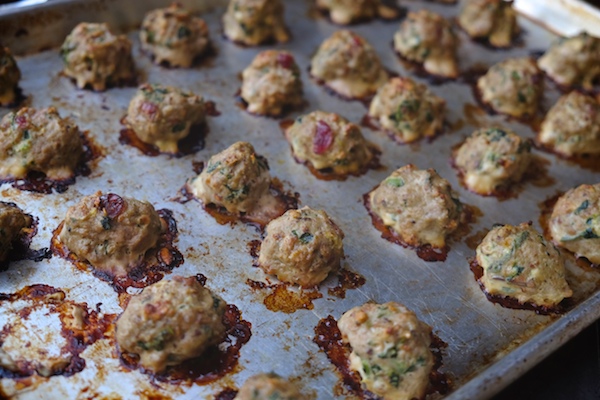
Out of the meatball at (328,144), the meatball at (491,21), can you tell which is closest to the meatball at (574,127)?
the meatball at (491,21)

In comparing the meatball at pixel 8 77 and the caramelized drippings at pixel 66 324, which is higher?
the meatball at pixel 8 77

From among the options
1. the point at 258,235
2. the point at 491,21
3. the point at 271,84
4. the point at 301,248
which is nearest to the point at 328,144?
the point at 271,84

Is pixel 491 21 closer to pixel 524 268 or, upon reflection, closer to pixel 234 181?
pixel 524 268

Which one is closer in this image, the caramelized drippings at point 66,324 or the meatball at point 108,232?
the caramelized drippings at point 66,324

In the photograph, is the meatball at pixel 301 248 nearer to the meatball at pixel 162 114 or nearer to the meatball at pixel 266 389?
the meatball at pixel 266 389

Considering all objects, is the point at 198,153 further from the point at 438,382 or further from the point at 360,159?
the point at 438,382
